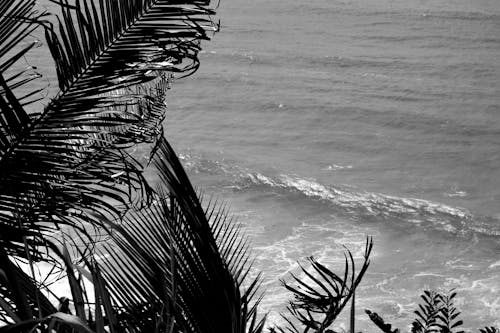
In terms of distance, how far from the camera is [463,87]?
22.5 m

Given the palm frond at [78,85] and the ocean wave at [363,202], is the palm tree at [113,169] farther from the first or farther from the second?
the ocean wave at [363,202]

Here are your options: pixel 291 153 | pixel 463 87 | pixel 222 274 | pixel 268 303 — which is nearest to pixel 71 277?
pixel 222 274

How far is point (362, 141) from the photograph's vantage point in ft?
62.8

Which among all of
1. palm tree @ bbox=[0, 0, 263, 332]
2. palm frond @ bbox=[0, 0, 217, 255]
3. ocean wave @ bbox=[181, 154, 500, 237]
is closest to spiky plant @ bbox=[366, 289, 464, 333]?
palm tree @ bbox=[0, 0, 263, 332]

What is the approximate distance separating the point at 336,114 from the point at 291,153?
9.81 ft

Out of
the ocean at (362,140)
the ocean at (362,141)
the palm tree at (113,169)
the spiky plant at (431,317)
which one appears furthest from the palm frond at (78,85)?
the ocean at (362,140)

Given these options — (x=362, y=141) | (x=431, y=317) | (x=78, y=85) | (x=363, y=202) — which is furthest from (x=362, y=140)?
(x=78, y=85)

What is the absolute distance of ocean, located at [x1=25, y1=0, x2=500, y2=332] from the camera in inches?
515

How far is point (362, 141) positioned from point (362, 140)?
4 cm

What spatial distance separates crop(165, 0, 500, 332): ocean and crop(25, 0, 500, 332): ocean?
0.14 ft

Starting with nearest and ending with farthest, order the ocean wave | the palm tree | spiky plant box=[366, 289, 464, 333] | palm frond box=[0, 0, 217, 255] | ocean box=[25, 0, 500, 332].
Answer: the palm tree → palm frond box=[0, 0, 217, 255] → spiky plant box=[366, 289, 464, 333] → ocean box=[25, 0, 500, 332] → the ocean wave

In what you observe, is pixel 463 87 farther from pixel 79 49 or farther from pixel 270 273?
pixel 79 49

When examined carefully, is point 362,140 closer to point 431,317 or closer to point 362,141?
point 362,141

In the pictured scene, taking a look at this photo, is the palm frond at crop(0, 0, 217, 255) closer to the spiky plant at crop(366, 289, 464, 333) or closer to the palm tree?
the palm tree
